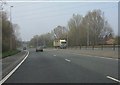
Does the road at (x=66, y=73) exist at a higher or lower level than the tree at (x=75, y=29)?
lower

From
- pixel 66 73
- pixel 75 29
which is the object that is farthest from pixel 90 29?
pixel 66 73

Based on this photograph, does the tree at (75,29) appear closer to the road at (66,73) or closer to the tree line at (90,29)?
the tree line at (90,29)

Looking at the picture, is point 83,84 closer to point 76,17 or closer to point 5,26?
point 5,26

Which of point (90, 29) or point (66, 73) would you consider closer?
point (66, 73)

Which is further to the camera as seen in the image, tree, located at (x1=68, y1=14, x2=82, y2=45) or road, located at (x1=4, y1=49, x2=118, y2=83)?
tree, located at (x1=68, y1=14, x2=82, y2=45)

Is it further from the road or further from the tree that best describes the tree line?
the road

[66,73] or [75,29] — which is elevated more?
[75,29]

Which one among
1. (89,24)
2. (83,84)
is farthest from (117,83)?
(89,24)

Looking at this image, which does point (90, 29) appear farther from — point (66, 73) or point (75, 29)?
point (66, 73)

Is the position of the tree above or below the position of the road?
above

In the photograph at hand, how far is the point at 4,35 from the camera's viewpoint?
69.7 metres

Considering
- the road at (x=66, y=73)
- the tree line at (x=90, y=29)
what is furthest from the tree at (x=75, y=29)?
the road at (x=66, y=73)

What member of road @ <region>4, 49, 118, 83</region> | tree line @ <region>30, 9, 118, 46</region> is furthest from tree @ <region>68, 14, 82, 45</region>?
road @ <region>4, 49, 118, 83</region>

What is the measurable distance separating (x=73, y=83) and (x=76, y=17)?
122 meters
